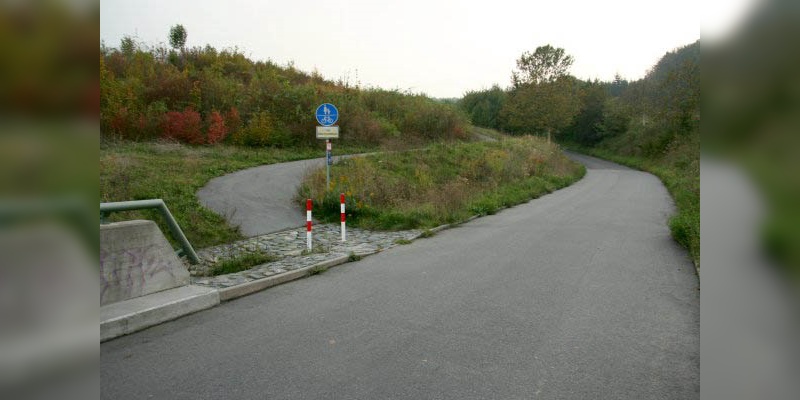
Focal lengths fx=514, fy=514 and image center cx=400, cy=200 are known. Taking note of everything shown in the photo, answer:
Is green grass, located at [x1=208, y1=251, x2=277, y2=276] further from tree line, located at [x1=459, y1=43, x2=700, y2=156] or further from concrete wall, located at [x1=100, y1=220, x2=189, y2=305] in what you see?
tree line, located at [x1=459, y1=43, x2=700, y2=156]

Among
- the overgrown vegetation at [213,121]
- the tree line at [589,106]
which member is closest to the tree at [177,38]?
the overgrown vegetation at [213,121]

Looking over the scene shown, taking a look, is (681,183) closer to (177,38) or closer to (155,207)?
(155,207)

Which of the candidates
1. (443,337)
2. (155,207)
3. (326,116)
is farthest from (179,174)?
(443,337)

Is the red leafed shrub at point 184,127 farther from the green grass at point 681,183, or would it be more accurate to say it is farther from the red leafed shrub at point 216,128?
the green grass at point 681,183

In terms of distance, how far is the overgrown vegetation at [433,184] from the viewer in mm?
14688

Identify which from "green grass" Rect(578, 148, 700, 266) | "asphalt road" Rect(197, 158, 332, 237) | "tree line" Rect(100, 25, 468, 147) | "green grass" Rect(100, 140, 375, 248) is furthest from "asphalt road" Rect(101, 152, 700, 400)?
"tree line" Rect(100, 25, 468, 147)

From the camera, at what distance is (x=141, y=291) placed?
661 centimetres

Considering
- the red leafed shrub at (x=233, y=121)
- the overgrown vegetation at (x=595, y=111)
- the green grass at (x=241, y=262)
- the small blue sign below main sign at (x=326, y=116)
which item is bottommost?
the green grass at (x=241, y=262)

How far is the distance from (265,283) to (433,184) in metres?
13.2

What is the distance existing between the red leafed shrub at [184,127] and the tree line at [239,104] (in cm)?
4

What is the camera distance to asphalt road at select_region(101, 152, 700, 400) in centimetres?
448

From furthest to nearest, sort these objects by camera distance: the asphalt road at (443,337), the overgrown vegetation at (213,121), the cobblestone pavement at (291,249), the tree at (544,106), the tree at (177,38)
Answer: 1. the tree at (544,106)
2. the tree at (177,38)
3. the overgrown vegetation at (213,121)
4. the cobblestone pavement at (291,249)
5. the asphalt road at (443,337)

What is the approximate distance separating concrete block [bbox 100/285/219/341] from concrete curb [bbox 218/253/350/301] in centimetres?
27

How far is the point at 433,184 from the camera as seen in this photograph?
67.5 feet
